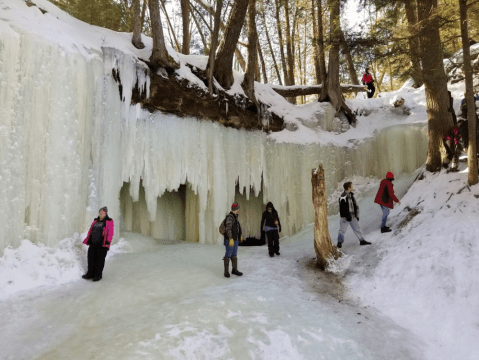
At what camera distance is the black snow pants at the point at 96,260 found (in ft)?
18.8

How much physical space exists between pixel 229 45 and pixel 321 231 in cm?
657

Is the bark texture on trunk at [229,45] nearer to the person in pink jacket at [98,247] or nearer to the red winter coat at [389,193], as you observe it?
the red winter coat at [389,193]

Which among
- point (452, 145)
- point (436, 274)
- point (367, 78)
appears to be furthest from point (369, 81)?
point (436, 274)

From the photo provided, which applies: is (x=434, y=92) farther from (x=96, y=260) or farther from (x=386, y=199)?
(x=96, y=260)

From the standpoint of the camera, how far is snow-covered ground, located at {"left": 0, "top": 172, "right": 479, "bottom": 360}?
12.0ft

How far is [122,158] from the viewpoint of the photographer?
8117 millimetres

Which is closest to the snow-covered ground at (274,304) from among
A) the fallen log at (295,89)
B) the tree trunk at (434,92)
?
the tree trunk at (434,92)

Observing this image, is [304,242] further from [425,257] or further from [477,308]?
[477,308]

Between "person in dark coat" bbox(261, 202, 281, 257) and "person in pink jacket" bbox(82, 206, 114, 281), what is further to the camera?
"person in dark coat" bbox(261, 202, 281, 257)

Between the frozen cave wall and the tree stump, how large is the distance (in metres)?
3.86

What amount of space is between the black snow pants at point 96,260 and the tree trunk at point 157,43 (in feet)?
17.7

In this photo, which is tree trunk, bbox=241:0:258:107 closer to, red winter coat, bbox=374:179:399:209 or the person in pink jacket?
red winter coat, bbox=374:179:399:209

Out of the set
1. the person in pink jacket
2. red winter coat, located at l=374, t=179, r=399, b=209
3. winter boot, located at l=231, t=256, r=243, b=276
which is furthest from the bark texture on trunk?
the person in pink jacket

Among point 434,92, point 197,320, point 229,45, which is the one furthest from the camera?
point 229,45
